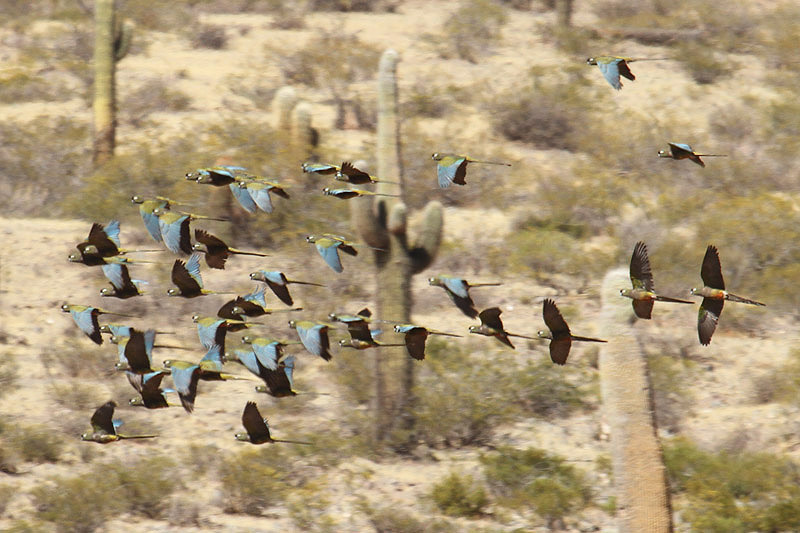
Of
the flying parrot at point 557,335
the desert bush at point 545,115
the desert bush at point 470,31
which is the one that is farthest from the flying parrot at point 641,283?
the desert bush at point 470,31

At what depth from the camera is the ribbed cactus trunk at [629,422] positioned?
7.87 m

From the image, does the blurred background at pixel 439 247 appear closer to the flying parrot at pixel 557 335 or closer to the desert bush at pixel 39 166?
the desert bush at pixel 39 166

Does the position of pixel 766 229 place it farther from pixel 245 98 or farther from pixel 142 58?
pixel 142 58

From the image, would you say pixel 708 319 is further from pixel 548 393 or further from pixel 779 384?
pixel 779 384

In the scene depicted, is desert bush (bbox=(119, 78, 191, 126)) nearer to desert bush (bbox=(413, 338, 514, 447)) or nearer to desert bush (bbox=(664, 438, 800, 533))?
desert bush (bbox=(413, 338, 514, 447))

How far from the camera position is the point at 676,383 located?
1209 centimetres

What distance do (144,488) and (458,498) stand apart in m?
2.99

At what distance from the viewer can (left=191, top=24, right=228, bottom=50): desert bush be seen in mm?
23344

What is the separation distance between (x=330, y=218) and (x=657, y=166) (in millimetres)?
6250

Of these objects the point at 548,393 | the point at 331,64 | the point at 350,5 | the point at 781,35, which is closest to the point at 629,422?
the point at 548,393

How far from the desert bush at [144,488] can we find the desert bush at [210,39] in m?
14.8

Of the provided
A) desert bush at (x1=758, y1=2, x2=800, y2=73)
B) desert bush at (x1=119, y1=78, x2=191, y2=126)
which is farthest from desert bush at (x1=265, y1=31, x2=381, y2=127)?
desert bush at (x1=758, y1=2, x2=800, y2=73)

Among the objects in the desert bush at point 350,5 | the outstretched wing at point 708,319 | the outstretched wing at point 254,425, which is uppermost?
the outstretched wing at point 708,319

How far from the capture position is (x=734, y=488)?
1004 centimetres
